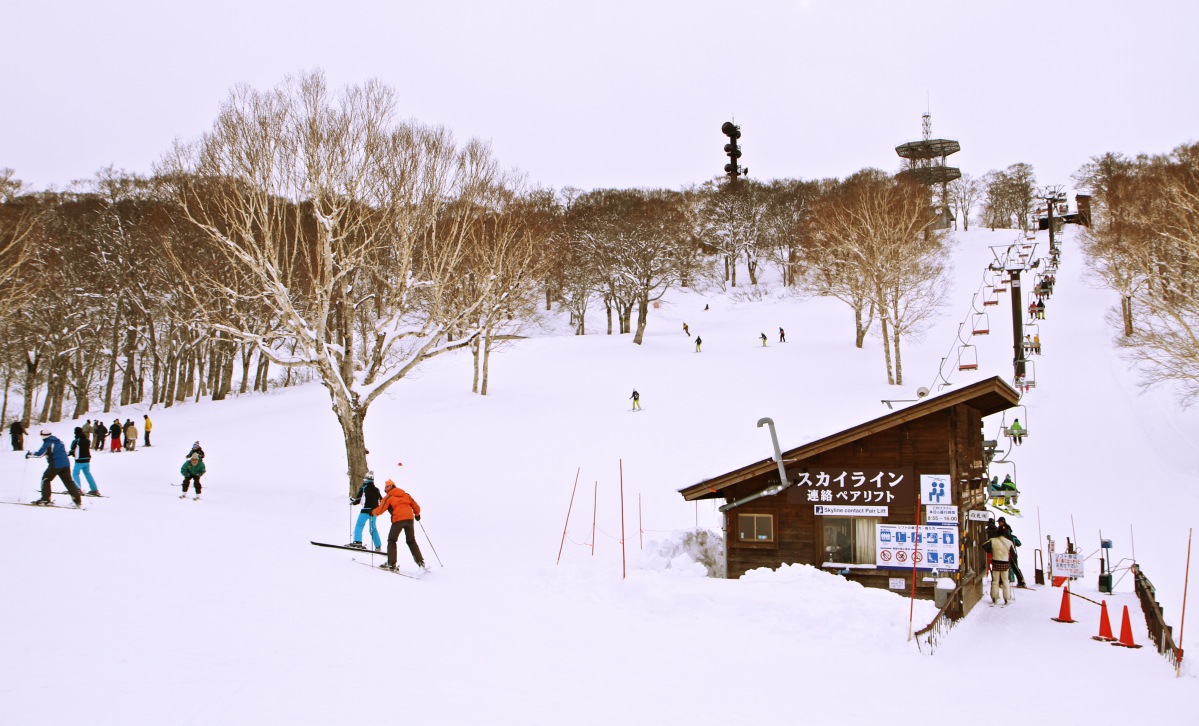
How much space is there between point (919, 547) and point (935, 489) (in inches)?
43.7

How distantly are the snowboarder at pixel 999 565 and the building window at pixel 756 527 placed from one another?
4.39 meters

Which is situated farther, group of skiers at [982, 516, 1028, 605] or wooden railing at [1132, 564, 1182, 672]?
group of skiers at [982, 516, 1028, 605]

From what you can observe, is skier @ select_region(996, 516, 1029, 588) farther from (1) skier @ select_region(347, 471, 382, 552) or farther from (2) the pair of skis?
(1) skier @ select_region(347, 471, 382, 552)

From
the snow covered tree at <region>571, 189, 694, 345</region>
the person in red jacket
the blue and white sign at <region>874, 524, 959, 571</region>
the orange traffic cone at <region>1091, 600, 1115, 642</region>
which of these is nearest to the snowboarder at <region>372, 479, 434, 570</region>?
the person in red jacket

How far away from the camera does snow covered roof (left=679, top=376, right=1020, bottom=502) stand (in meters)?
14.5

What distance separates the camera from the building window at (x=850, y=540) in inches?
590

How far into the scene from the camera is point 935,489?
14.7m

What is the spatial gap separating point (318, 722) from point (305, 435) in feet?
101

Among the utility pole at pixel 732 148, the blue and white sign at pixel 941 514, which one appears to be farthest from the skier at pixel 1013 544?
the utility pole at pixel 732 148

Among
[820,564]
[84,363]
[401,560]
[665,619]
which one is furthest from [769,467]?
[84,363]

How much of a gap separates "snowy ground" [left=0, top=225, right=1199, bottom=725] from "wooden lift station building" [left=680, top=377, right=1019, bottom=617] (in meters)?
1.38

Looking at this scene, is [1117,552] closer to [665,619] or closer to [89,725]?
[665,619]

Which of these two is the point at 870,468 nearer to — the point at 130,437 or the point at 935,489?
the point at 935,489

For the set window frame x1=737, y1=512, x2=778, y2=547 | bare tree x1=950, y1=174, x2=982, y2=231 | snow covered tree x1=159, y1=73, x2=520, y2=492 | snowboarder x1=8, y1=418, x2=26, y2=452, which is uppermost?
bare tree x1=950, y1=174, x2=982, y2=231
